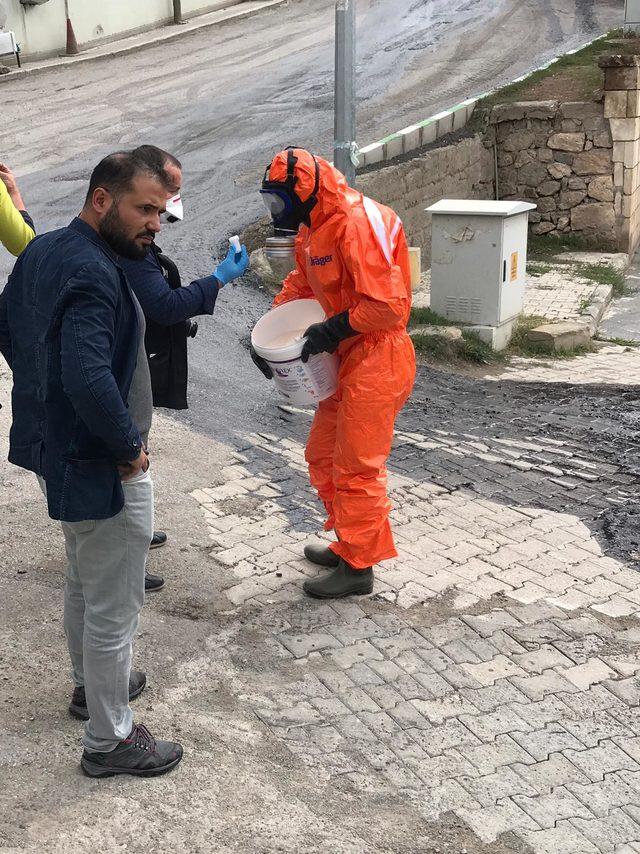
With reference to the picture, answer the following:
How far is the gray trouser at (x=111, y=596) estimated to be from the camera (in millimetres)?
3080

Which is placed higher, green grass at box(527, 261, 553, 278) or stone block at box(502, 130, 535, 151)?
stone block at box(502, 130, 535, 151)

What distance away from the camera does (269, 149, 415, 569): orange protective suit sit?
14.1 feet

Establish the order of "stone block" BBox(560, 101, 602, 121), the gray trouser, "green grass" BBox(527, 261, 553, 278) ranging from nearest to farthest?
1. the gray trouser
2. "green grass" BBox(527, 261, 553, 278)
3. "stone block" BBox(560, 101, 602, 121)

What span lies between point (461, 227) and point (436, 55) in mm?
10353

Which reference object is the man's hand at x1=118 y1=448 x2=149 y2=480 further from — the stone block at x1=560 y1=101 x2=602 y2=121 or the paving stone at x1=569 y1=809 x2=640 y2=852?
the stone block at x1=560 y1=101 x2=602 y2=121

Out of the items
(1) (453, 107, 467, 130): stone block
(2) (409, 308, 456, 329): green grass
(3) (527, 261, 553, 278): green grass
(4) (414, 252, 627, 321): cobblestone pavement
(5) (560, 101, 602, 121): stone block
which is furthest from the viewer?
(1) (453, 107, 467, 130): stone block

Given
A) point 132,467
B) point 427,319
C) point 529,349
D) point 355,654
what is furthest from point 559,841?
point 529,349

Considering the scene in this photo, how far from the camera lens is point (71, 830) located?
3.02 m

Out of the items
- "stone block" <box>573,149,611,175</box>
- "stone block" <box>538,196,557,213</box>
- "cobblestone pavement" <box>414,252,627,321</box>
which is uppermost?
"stone block" <box>573,149,611,175</box>

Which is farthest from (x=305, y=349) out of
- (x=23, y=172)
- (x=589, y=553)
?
(x=23, y=172)

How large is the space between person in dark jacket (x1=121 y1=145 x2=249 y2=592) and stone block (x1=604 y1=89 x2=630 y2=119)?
404 inches

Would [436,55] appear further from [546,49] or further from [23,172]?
[23,172]

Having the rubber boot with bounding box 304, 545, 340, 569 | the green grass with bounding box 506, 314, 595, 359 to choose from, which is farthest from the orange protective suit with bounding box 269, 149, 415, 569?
the green grass with bounding box 506, 314, 595, 359

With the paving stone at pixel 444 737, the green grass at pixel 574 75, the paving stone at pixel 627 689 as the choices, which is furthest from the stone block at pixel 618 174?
the paving stone at pixel 444 737
